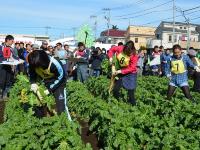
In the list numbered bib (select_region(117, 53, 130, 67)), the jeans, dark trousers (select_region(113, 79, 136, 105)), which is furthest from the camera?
the jeans

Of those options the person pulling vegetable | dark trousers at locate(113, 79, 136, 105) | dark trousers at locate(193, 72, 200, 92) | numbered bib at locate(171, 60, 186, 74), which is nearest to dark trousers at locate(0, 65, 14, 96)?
dark trousers at locate(113, 79, 136, 105)

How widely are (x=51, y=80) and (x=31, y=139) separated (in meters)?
1.90

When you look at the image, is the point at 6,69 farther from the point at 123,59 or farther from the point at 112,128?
the point at 112,128

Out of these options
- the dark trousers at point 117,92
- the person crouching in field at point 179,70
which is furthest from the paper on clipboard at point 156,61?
the dark trousers at point 117,92

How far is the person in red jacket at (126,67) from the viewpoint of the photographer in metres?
11.0

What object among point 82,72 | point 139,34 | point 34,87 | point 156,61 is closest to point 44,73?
point 34,87

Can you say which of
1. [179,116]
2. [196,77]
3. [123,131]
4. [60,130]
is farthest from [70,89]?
[60,130]

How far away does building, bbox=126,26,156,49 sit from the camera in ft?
340

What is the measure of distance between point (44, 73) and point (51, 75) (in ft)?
0.46

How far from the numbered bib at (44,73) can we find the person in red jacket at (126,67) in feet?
11.0

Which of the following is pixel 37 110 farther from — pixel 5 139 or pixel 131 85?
pixel 131 85

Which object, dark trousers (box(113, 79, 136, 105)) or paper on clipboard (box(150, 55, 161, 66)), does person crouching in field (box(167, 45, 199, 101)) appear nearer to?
dark trousers (box(113, 79, 136, 105))

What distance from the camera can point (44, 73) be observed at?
7742mm

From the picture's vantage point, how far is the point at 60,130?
20.7 ft
